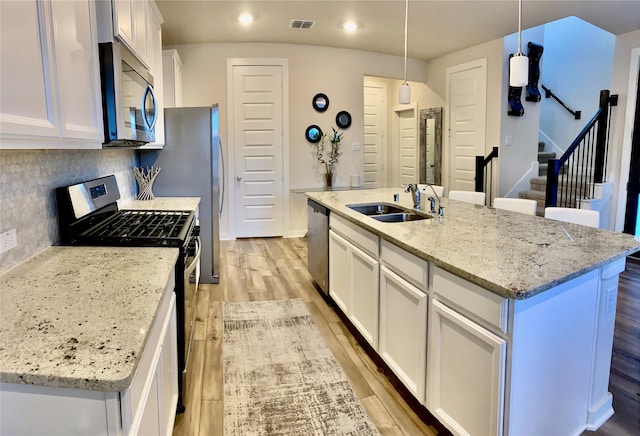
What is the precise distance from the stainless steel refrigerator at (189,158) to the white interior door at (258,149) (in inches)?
75.9

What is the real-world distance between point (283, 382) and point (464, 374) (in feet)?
3.73

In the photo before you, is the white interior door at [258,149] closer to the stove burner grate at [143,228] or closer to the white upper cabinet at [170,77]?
the white upper cabinet at [170,77]

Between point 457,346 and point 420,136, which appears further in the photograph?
point 420,136

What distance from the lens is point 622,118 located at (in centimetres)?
502

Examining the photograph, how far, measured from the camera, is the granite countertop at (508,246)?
59.4 inches

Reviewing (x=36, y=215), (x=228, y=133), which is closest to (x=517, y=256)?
(x=36, y=215)

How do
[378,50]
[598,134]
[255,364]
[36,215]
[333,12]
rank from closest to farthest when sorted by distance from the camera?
[36,215] → [255,364] → [333,12] → [598,134] → [378,50]

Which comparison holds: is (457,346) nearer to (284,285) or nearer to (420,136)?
(284,285)

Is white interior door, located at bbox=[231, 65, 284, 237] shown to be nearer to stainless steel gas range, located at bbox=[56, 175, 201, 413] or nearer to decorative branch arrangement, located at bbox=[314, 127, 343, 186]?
decorative branch arrangement, located at bbox=[314, 127, 343, 186]

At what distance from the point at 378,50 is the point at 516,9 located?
2.24 metres

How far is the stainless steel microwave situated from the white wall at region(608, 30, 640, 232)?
5327 mm

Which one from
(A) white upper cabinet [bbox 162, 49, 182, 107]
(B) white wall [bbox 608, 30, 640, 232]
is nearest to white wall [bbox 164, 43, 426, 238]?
(A) white upper cabinet [bbox 162, 49, 182, 107]

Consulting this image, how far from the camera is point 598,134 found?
503 cm

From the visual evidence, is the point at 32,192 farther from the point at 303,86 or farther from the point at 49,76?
the point at 303,86
